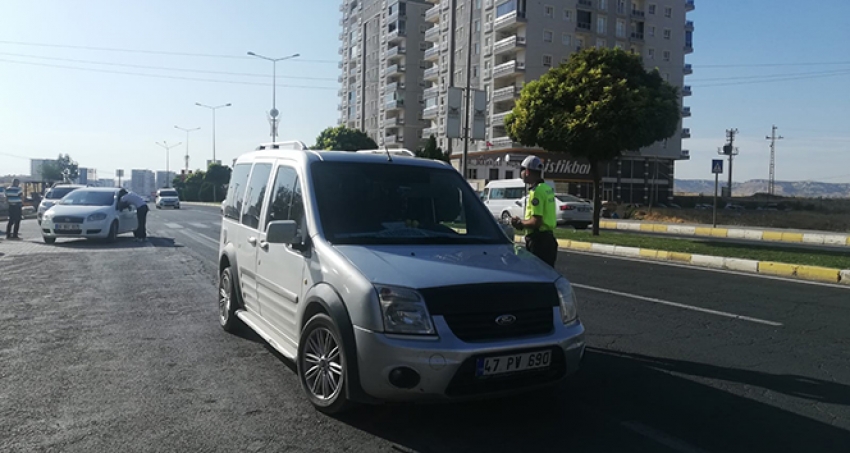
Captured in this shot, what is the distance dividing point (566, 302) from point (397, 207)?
152 cm

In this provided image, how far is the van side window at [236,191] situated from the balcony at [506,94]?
55.6 metres

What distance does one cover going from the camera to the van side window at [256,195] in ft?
19.5

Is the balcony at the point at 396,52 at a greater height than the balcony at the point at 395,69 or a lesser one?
greater

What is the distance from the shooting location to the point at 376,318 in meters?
3.88

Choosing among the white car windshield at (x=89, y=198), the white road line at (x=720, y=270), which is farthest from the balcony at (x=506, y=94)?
the white car windshield at (x=89, y=198)

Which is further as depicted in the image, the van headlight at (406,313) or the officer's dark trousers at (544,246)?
the officer's dark trousers at (544,246)

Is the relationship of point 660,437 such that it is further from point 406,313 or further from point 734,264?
point 734,264

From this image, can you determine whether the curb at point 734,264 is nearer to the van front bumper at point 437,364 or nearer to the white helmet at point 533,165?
the white helmet at point 533,165

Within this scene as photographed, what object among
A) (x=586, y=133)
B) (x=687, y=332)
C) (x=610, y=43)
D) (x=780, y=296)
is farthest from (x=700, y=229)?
(x=610, y=43)

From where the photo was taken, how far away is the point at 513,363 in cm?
394

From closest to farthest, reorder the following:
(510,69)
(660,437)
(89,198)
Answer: (660,437), (89,198), (510,69)

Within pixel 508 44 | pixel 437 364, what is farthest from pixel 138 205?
pixel 508 44

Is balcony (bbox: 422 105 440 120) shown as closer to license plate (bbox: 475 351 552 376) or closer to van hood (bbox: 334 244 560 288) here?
van hood (bbox: 334 244 560 288)

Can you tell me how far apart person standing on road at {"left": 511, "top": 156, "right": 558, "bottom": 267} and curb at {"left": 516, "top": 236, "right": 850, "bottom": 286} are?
7.71 m
